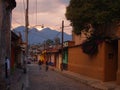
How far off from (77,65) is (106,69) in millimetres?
13738

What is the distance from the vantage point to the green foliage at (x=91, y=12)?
3108cm

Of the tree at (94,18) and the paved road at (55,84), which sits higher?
the tree at (94,18)

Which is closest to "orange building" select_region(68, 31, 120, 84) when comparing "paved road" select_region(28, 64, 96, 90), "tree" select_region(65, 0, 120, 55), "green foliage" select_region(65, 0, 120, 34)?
"tree" select_region(65, 0, 120, 55)

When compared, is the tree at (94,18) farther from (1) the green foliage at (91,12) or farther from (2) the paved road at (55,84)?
(2) the paved road at (55,84)

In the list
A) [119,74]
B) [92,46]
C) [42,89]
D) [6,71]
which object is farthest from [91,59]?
[6,71]

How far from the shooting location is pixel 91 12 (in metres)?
32.7

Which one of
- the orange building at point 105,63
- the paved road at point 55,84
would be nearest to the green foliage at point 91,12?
the orange building at point 105,63

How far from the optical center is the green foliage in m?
31.1

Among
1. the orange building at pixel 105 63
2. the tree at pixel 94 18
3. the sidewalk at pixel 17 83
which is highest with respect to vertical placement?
the tree at pixel 94 18

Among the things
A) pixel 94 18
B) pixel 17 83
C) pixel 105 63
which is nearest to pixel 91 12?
pixel 94 18

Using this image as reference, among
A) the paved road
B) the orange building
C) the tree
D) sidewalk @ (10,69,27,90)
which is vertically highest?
the tree

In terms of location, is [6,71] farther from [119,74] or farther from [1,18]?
[119,74]

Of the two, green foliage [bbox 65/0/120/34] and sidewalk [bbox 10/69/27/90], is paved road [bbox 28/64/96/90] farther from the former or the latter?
green foliage [bbox 65/0/120/34]

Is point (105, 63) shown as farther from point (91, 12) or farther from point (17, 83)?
point (17, 83)
